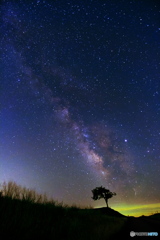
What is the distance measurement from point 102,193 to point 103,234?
5385 cm

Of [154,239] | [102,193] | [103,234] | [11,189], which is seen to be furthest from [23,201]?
[102,193]

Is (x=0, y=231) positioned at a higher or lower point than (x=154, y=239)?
higher

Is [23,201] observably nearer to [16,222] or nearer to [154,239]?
[16,222]

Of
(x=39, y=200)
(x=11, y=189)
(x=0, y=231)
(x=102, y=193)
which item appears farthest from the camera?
(x=102, y=193)

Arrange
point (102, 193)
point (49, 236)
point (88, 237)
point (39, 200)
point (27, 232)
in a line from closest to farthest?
1. point (27, 232)
2. point (49, 236)
3. point (88, 237)
4. point (39, 200)
5. point (102, 193)

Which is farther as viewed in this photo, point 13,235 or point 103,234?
point 103,234

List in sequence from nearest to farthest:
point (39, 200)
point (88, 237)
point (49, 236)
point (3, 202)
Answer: point (49, 236), point (3, 202), point (88, 237), point (39, 200)

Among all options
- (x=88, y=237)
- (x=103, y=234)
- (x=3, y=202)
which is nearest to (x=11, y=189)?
(x=3, y=202)

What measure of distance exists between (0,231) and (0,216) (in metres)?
0.90

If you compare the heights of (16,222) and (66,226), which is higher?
(16,222)

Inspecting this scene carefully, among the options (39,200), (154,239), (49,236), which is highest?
(39,200)

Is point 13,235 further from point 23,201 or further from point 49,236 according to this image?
point 23,201

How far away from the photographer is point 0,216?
4.62 m

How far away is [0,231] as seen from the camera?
3828 mm
